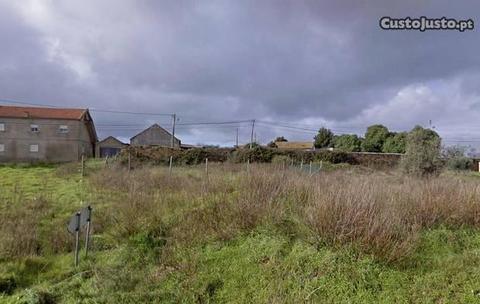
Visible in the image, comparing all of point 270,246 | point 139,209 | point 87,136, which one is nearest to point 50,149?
point 87,136

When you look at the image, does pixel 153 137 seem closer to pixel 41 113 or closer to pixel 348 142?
pixel 41 113

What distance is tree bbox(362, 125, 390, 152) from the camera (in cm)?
5900

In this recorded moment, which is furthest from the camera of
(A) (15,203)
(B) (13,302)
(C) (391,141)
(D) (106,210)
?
(C) (391,141)

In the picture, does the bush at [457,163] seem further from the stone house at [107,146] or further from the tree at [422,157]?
the stone house at [107,146]

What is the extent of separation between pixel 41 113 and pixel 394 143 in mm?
50435

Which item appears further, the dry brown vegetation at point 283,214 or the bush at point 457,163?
the bush at point 457,163

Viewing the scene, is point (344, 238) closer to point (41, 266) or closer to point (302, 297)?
point (302, 297)

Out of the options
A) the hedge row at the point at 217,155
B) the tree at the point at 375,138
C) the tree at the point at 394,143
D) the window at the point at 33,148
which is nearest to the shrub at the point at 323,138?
the tree at the point at 375,138

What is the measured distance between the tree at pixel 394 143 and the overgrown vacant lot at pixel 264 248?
4811cm

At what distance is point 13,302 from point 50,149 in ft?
147

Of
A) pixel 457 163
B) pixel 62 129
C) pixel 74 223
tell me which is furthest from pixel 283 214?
pixel 62 129

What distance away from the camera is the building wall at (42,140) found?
4384 centimetres

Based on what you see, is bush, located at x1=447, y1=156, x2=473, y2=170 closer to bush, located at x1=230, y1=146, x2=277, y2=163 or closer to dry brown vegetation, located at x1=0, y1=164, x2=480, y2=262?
bush, located at x1=230, y1=146, x2=277, y2=163

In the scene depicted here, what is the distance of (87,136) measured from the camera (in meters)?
49.2
